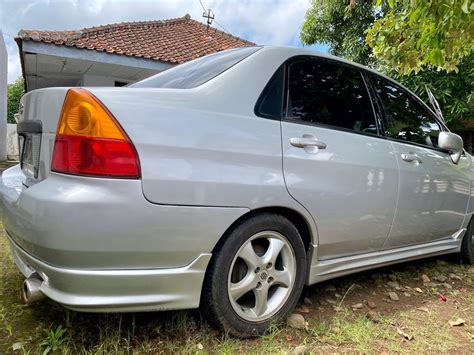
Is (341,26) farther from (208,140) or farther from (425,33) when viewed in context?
(208,140)

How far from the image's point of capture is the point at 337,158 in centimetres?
234

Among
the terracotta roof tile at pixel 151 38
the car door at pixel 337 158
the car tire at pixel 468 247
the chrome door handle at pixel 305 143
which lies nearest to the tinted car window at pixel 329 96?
the car door at pixel 337 158

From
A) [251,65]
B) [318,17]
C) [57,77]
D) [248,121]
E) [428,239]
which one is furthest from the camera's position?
[57,77]

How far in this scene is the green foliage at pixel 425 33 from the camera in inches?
98.9

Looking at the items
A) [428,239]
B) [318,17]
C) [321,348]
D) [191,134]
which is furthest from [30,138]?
[318,17]

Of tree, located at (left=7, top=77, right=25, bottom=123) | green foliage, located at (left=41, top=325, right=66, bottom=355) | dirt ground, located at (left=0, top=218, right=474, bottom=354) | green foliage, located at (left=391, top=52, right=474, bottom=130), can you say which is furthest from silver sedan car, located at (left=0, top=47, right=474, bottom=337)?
tree, located at (left=7, top=77, right=25, bottom=123)

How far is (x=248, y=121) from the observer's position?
6.61 ft

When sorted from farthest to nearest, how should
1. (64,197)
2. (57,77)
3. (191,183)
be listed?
(57,77), (191,183), (64,197)

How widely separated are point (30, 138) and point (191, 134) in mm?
881

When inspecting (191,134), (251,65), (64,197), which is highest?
(251,65)

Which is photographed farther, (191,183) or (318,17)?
(318,17)

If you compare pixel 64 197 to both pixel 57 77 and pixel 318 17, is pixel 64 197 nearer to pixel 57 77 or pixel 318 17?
pixel 318 17

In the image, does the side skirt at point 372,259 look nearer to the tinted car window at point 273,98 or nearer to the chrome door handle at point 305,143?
the chrome door handle at point 305,143

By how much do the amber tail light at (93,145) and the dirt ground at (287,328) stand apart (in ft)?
2.74
